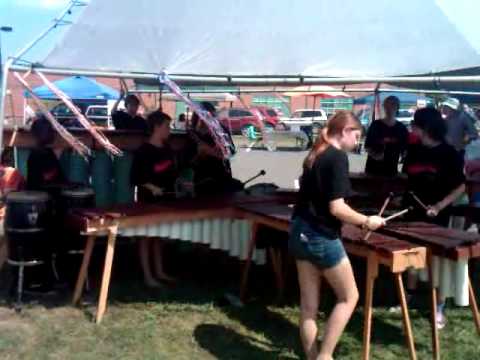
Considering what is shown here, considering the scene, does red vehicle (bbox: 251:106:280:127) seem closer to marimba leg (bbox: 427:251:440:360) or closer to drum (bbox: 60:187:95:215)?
drum (bbox: 60:187:95:215)

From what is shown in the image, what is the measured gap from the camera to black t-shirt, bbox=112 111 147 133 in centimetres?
833

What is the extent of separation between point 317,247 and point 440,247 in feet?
2.46

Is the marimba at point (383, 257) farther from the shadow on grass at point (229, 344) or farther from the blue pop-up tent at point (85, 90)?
the blue pop-up tent at point (85, 90)

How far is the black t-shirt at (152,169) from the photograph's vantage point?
559cm

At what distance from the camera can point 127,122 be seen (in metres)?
8.39

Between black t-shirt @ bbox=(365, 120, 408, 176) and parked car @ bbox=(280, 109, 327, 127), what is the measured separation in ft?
56.6

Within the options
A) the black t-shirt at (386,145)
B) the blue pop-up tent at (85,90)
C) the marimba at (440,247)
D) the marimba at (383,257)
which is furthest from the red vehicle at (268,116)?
the marimba at (383,257)

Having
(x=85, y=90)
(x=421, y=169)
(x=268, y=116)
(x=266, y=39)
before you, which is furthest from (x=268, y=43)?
(x=85, y=90)

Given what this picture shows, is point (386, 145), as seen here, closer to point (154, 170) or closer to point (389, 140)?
point (389, 140)

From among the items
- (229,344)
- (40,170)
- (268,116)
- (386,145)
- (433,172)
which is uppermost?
(268,116)

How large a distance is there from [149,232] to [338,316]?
1747 millimetres

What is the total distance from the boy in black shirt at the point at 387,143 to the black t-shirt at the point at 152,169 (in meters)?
2.33

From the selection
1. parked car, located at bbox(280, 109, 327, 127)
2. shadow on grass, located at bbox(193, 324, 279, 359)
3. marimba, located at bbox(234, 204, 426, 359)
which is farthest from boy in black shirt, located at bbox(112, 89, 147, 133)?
parked car, located at bbox(280, 109, 327, 127)

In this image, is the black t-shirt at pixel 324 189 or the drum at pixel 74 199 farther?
the drum at pixel 74 199
